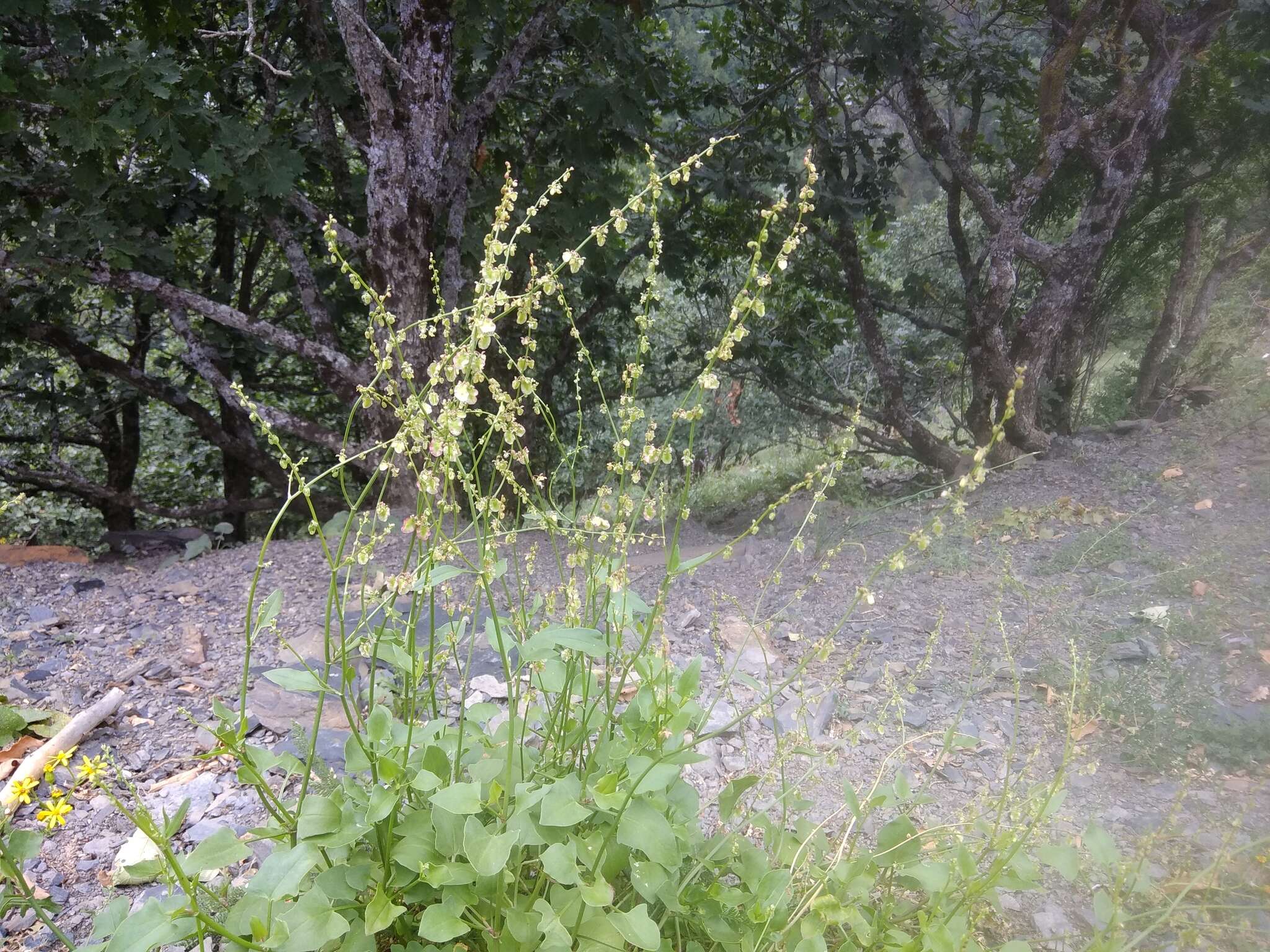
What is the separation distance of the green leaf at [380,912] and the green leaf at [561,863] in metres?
0.20

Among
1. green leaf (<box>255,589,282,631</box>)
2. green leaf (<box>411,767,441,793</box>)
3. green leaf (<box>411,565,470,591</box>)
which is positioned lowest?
green leaf (<box>411,767,441,793</box>)

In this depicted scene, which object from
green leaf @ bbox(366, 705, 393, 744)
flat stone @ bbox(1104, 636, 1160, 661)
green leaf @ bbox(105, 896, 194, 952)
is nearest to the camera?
green leaf @ bbox(105, 896, 194, 952)

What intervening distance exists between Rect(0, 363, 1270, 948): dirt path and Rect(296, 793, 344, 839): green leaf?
0.72 metres

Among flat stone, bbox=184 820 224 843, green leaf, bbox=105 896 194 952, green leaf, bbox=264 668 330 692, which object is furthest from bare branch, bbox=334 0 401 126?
green leaf, bbox=105 896 194 952

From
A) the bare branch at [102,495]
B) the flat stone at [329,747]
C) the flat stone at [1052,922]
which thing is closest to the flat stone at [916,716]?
the flat stone at [1052,922]

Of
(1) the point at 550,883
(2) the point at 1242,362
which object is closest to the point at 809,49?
(2) the point at 1242,362

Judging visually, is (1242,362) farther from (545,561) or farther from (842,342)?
(545,561)

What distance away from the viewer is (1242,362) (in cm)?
419

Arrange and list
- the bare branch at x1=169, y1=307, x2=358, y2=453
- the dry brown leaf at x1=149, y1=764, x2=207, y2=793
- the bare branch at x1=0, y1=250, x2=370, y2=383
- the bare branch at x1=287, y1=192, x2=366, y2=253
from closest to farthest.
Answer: the dry brown leaf at x1=149, y1=764, x2=207, y2=793
the bare branch at x1=287, y1=192, x2=366, y2=253
the bare branch at x1=0, y1=250, x2=370, y2=383
the bare branch at x1=169, y1=307, x2=358, y2=453

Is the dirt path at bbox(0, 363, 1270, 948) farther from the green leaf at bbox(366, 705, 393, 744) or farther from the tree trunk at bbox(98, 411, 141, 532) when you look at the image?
the tree trunk at bbox(98, 411, 141, 532)

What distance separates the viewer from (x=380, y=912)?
1048 mm

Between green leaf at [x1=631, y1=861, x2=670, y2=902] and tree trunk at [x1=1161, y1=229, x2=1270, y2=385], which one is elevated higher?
tree trunk at [x1=1161, y1=229, x2=1270, y2=385]

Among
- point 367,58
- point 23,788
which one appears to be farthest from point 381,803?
point 367,58

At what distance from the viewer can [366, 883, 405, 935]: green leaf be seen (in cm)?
103
